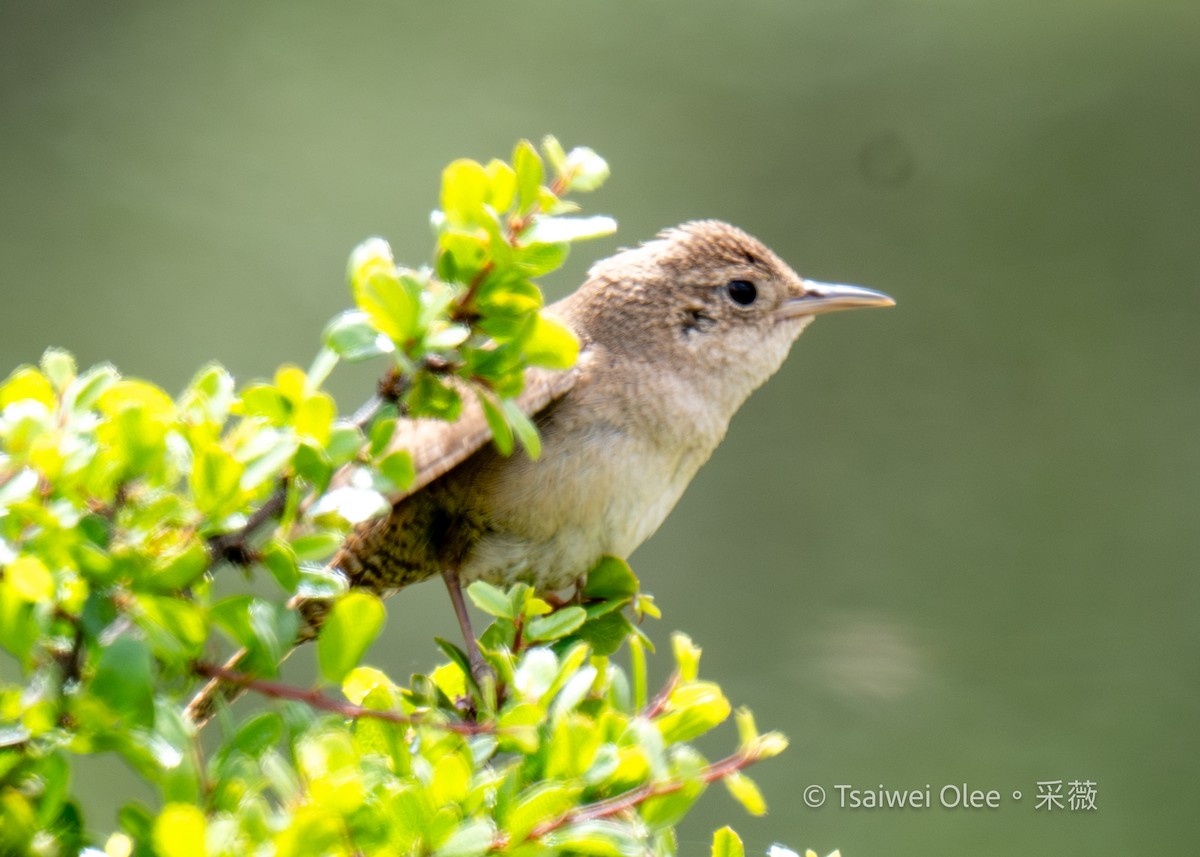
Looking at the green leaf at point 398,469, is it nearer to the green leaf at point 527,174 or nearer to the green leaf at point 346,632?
the green leaf at point 346,632

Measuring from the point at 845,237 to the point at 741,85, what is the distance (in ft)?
2.78

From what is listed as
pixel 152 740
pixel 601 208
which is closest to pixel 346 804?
pixel 152 740

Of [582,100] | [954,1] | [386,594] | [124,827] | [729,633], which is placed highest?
[954,1]

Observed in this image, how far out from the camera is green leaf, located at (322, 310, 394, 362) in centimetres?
127

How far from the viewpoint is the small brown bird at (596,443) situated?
238cm

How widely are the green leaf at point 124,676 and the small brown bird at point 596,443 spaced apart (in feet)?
3.78

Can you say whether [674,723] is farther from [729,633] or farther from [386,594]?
[729,633]

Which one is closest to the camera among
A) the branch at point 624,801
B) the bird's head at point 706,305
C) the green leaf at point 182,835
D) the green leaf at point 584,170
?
the green leaf at point 182,835

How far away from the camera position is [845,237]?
214 inches

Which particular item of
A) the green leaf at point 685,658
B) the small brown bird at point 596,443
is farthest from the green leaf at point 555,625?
the small brown bird at point 596,443

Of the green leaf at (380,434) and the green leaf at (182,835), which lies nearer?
the green leaf at (182,835)

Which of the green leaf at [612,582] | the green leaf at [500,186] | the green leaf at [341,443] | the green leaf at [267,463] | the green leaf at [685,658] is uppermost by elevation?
the green leaf at [612,582]

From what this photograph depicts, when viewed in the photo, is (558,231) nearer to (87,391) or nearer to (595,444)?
(87,391)

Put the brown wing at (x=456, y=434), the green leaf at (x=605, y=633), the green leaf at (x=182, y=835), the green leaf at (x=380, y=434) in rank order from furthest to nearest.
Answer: the brown wing at (x=456, y=434) < the green leaf at (x=605, y=633) < the green leaf at (x=380, y=434) < the green leaf at (x=182, y=835)
